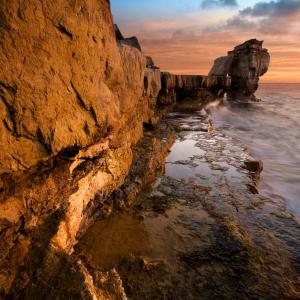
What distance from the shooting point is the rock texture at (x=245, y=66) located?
3025 centimetres

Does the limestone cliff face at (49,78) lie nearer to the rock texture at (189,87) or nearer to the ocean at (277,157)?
the ocean at (277,157)

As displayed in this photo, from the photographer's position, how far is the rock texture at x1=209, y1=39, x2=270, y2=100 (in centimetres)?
3025

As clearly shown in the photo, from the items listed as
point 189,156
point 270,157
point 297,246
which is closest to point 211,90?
point 270,157

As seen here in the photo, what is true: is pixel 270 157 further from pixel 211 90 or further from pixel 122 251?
pixel 211 90

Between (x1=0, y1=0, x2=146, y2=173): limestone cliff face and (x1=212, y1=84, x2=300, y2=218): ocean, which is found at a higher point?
(x1=0, y1=0, x2=146, y2=173): limestone cliff face

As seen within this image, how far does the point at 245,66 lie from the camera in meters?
30.8

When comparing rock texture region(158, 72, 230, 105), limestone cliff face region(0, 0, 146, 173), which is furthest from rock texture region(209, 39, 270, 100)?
limestone cliff face region(0, 0, 146, 173)

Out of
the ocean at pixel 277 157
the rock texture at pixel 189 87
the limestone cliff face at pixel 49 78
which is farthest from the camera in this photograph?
the rock texture at pixel 189 87

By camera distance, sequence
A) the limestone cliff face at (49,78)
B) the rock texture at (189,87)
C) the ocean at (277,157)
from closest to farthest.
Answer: the limestone cliff face at (49,78)
the ocean at (277,157)
the rock texture at (189,87)

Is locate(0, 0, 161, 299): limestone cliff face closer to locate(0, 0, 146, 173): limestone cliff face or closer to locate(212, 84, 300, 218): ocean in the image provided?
locate(0, 0, 146, 173): limestone cliff face

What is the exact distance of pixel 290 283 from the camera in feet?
9.84

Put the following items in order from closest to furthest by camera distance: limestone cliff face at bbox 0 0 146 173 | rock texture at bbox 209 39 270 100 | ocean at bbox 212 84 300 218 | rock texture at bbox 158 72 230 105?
limestone cliff face at bbox 0 0 146 173 < ocean at bbox 212 84 300 218 < rock texture at bbox 158 72 230 105 < rock texture at bbox 209 39 270 100

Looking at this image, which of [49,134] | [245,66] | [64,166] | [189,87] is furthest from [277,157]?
[245,66]

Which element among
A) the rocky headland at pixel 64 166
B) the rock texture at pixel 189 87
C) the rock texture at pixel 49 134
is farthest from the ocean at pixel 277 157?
the rock texture at pixel 189 87
